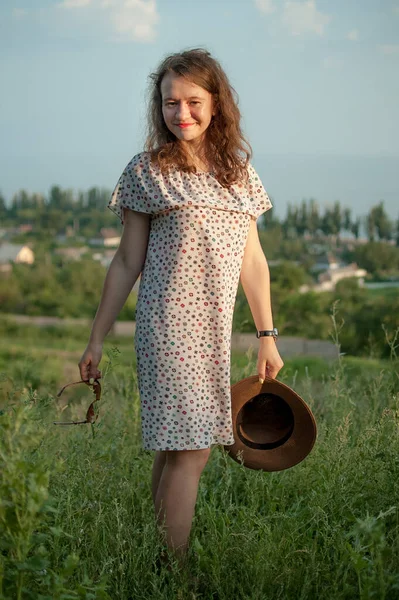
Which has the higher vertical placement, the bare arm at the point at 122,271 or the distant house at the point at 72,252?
the bare arm at the point at 122,271

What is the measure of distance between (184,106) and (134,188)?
280mm

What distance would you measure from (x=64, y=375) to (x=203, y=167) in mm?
19151

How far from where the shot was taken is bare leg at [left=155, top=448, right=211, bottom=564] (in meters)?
2.26

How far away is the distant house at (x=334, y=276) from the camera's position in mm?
23391

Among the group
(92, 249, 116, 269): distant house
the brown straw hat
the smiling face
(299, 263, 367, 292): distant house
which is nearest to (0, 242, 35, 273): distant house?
(92, 249, 116, 269): distant house

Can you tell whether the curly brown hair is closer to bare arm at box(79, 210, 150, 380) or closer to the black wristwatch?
bare arm at box(79, 210, 150, 380)

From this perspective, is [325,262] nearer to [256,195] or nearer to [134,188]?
[256,195]

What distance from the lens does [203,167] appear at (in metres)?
2.33

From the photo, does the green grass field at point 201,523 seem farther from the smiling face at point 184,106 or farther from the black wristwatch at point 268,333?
the smiling face at point 184,106

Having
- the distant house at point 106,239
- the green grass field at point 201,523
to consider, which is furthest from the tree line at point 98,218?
the green grass field at point 201,523

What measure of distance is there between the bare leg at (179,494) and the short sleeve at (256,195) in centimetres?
74

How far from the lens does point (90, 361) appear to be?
228 centimetres

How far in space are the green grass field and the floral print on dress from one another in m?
0.31

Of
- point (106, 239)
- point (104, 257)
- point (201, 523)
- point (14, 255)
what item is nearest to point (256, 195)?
point (201, 523)
